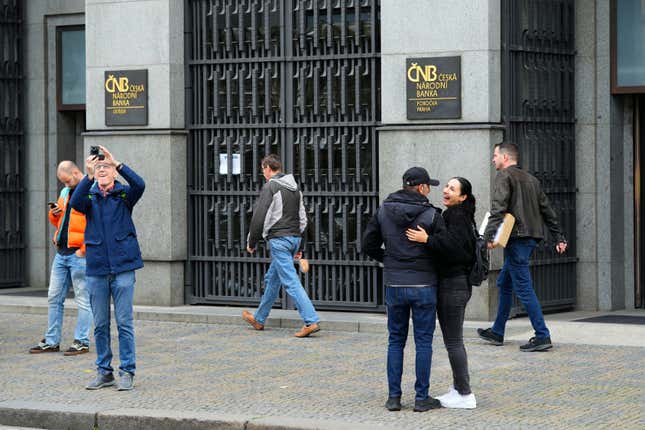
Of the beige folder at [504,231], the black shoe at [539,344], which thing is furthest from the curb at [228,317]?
the beige folder at [504,231]

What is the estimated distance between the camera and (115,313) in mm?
10484

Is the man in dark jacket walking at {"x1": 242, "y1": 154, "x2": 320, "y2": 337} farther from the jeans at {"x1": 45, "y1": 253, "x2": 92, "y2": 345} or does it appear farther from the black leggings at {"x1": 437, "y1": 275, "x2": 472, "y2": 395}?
the black leggings at {"x1": 437, "y1": 275, "x2": 472, "y2": 395}

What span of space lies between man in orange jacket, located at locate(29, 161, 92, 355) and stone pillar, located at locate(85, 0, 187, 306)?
2.86m

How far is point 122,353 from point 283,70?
5543mm

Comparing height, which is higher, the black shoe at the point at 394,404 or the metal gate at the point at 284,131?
the metal gate at the point at 284,131

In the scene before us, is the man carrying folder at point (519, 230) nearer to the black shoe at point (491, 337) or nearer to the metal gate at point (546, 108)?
the black shoe at point (491, 337)

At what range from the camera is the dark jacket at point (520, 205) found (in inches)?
485

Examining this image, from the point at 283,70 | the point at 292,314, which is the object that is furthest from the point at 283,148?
the point at 292,314

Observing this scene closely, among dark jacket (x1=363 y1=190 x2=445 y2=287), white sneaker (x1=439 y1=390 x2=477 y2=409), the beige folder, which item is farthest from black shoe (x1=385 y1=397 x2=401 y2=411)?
the beige folder

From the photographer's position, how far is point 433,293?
941 centimetres

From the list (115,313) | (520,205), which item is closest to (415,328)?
(115,313)

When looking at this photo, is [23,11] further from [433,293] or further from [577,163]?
[433,293]

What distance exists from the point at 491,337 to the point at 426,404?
3.35 m

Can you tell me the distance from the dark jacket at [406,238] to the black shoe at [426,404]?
2.58 feet
